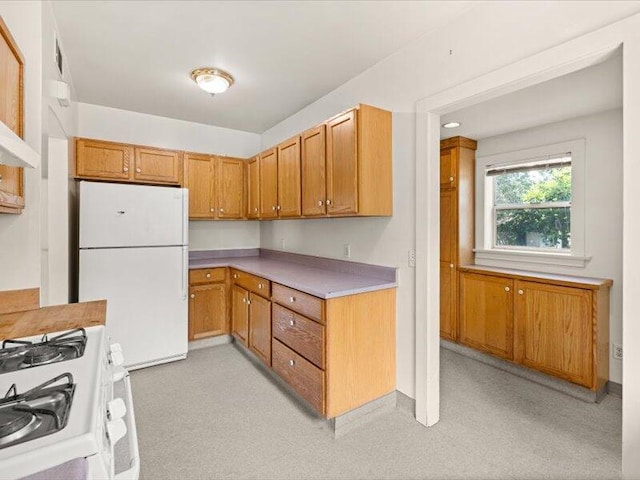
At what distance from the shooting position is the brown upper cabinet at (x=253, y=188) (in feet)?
12.2

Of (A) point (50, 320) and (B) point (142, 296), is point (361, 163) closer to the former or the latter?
(A) point (50, 320)

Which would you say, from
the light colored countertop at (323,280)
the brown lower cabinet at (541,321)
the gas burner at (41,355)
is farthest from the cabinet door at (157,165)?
the brown lower cabinet at (541,321)

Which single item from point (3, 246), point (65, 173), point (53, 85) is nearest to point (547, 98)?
point (53, 85)

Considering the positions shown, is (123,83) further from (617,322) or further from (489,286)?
(617,322)

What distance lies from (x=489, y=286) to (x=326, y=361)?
192cm

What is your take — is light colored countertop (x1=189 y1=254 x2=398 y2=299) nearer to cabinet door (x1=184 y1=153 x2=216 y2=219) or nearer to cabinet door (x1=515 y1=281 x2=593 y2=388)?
cabinet door (x1=184 y1=153 x2=216 y2=219)

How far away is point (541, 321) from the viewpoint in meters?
2.69

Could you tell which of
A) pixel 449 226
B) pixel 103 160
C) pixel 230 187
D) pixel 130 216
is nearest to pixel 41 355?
pixel 130 216

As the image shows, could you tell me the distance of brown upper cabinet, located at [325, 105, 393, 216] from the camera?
7.34ft

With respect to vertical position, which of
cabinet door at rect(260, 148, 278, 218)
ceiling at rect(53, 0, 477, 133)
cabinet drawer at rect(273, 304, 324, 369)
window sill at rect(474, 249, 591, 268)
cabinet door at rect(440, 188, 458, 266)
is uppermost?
ceiling at rect(53, 0, 477, 133)

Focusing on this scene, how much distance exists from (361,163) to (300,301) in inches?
41.0

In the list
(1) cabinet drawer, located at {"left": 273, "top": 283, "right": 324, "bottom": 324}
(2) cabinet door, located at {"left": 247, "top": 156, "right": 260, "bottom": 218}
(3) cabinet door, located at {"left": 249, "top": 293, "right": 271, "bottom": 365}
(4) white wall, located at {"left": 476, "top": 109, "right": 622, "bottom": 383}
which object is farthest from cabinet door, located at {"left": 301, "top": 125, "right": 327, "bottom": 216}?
(4) white wall, located at {"left": 476, "top": 109, "right": 622, "bottom": 383}

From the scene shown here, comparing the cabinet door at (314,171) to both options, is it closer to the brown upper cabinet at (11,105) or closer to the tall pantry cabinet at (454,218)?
the tall pantry cabinet at (454,218)

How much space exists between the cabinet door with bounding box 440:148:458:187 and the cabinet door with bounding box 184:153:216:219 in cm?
260
